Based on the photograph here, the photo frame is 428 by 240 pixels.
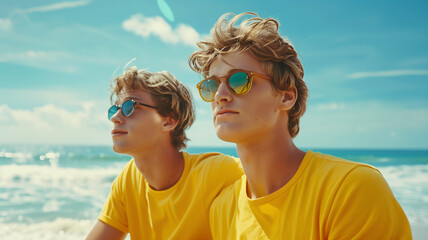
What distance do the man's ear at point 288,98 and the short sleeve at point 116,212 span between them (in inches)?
85.2

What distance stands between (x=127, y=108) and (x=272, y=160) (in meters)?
1.88

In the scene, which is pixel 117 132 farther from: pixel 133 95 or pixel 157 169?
pixel 157 169

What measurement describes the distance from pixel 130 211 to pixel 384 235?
2551mm

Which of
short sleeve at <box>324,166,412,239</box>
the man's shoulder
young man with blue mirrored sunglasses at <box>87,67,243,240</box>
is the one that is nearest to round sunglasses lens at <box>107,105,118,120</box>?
young man with blue mirrored sunglasses at <box>87,67,243,240</box>

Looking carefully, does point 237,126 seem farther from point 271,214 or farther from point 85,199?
point 85,199

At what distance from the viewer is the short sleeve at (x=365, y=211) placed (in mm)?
1443

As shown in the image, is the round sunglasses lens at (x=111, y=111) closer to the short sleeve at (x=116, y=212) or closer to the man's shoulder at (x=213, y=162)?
the short sleeve at (x=116, y=212)

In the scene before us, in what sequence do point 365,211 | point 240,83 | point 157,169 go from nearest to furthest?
1. point 365,211
2. point 240,83
3. point 157,169

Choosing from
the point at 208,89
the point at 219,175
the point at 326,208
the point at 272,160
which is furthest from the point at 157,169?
the point at 326,208

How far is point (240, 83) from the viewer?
6.37ft

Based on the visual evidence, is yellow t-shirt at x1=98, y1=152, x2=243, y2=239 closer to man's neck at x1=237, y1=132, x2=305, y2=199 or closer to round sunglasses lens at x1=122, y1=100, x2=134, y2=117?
round sunglasses lens at x1=122, y1=100, x2=134, y2=117

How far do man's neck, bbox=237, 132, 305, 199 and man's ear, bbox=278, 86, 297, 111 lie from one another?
0.58 feet

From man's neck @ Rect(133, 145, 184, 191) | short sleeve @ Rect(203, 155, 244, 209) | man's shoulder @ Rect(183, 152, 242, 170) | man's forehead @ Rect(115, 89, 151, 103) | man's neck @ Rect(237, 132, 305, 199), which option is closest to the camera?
man's neck @ Rect(237, 132, 305, 199)

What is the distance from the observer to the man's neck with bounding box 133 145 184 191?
3.28m
